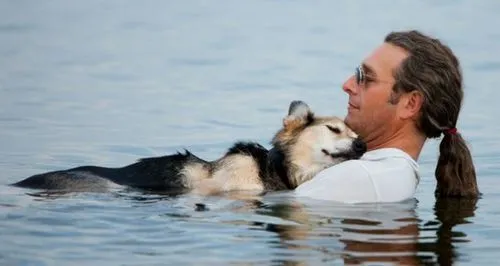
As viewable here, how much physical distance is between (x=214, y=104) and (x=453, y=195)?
5221 mm

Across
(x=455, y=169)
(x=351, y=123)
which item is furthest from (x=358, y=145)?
(x=455, y=169)

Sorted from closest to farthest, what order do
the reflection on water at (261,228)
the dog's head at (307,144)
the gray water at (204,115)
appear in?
the reflection on water at (261,228) → the gray water at (204,115) → the dog's head at (307,144)

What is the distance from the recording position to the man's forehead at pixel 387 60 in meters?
8.71

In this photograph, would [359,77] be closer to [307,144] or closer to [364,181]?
[307,144]

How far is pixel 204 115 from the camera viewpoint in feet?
44.8

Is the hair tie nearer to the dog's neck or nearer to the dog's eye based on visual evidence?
the dog's eye

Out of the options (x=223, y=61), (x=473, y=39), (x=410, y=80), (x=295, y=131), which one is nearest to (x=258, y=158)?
(x=295, y=131)

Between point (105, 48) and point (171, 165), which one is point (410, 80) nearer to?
point (171, 165)

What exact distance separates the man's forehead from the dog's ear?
0.56m

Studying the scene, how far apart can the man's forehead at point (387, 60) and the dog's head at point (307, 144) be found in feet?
1.55

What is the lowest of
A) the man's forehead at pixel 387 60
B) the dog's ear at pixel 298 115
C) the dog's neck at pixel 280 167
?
the dog's neck at pixel 280 167

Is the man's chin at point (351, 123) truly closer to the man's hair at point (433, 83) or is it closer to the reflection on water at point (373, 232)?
the man's hair at point (433, 83)

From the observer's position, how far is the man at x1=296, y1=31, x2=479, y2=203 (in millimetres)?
8562

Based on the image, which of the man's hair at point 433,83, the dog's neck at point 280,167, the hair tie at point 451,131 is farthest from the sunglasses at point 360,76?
the dog's neck at point 280,167
